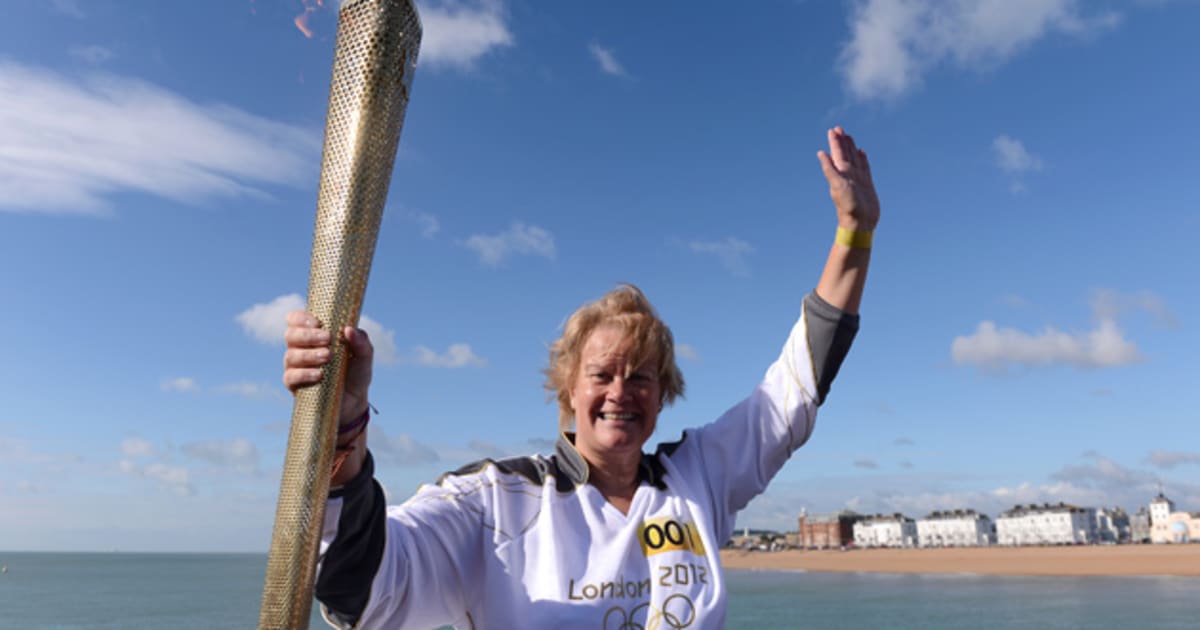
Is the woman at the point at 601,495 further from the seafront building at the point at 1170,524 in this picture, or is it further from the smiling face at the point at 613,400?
the seafront building at the point at 1170,524

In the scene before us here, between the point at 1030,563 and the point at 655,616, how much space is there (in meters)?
90.2

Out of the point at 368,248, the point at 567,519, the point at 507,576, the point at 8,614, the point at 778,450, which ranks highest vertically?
the point at 368,248

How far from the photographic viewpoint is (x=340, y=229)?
2115 millimetres

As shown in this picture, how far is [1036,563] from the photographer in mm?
79375

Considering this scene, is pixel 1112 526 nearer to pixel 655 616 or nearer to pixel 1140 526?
pixel 1140 526

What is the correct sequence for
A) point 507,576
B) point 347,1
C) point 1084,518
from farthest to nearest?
point 1084,518 → point 507,576 → point 347,1

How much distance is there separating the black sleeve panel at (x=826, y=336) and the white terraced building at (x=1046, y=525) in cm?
14225

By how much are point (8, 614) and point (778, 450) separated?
218 ft

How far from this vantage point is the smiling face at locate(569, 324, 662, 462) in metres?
3.07

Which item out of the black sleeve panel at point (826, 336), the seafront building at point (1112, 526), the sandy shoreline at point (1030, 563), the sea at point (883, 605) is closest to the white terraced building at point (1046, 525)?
the seafront building at point (1112, 526)

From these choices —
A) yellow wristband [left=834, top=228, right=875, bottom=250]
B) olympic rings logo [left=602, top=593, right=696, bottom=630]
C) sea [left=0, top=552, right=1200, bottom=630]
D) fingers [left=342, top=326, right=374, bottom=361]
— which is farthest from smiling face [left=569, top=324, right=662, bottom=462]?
sea [left=0, top=552, right=1200, bottom=630]

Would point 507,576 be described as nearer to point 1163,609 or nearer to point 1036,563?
point 1163,609

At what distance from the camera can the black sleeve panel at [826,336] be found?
329 cm

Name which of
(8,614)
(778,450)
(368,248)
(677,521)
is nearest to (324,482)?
(368,248)
